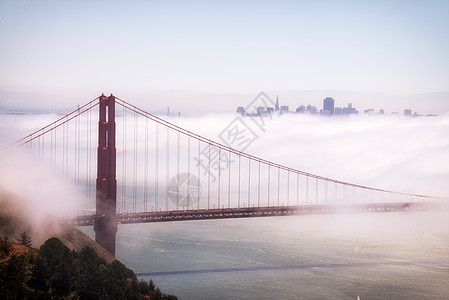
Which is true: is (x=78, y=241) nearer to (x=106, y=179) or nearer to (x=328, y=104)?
(x=106, y=179)

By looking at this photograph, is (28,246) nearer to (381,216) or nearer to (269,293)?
(269,293)

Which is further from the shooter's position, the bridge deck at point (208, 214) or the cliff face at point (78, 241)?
the bridge deck at point (208, 214)

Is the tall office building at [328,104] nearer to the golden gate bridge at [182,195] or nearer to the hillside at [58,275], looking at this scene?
the golden gate bridge at [182,195]

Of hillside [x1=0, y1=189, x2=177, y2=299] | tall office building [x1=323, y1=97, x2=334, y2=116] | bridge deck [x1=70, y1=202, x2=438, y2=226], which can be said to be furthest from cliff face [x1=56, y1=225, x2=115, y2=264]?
tall office building [x1=323, y1=97, x2=334, y2=116]

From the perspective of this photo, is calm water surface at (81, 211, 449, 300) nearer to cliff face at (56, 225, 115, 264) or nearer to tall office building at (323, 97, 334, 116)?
cliff face at (56, 225, 115, 264)

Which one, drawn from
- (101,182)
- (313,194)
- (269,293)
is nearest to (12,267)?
(101,182)

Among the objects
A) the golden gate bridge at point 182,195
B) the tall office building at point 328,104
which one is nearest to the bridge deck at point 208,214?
the golden gate bridge at point 182,195
